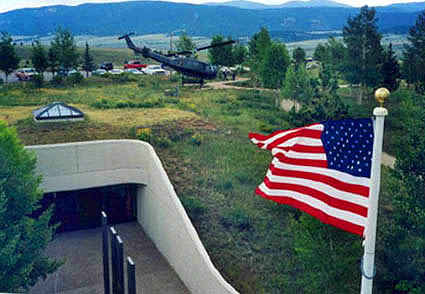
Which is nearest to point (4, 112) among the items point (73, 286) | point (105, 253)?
point (73, 286)

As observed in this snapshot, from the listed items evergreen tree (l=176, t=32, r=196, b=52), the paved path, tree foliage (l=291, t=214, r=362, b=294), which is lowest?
the paved path

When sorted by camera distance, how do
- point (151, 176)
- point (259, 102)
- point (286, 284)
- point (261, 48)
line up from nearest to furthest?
point (286, 284) → point (151, 176) → point (259, 102) → point (261, 48)

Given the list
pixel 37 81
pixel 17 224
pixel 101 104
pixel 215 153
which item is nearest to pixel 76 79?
pixel 37 81

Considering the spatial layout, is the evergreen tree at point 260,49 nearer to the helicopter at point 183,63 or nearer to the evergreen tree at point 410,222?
the helicopter at point 183,63

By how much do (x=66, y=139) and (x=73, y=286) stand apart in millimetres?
8364

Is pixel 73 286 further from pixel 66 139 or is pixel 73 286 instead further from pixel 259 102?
pixel 259 102

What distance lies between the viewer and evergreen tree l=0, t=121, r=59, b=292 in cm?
1364

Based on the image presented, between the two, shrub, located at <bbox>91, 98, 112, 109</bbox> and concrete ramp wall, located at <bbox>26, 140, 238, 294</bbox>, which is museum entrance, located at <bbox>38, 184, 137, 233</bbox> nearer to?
concrete ramp wall, located at <bbox>26, 140, 238, 294</bbox>

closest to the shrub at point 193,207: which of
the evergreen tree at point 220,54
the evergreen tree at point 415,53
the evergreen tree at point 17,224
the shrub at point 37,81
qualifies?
the evergreen tree at point 17,224

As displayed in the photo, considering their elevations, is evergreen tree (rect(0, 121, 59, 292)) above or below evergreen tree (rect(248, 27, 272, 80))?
below

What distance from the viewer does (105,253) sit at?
47.2ft

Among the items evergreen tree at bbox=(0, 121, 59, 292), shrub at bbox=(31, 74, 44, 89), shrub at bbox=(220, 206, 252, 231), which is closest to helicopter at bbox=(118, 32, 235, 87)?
shrub at bbox=(31, 74, 44, 89)

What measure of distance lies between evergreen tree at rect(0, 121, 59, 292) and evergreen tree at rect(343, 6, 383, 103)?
34.4 meters

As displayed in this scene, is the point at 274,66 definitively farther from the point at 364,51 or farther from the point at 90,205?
the point at 90,205
